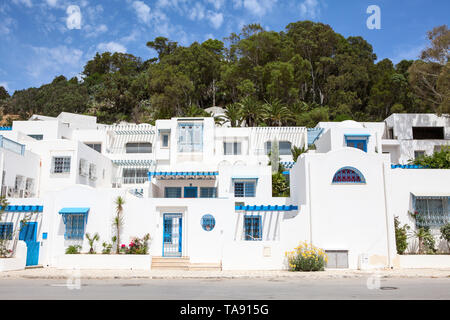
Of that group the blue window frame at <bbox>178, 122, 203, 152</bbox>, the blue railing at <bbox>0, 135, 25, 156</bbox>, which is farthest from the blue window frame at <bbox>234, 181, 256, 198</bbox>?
the blue railing at <bbox>0, 135, 25, 156</bbox>

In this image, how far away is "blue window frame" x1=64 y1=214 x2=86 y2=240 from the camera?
21.4 m

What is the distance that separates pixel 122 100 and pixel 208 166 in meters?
37.4

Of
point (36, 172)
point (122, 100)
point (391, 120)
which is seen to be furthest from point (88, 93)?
point (391, 120)

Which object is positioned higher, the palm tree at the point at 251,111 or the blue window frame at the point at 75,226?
the palm tree at the point at 251,111

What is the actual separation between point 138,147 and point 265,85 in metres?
24.0

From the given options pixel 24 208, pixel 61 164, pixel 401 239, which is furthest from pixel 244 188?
pixel 24 208

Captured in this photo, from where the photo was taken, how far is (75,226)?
21.5 meters

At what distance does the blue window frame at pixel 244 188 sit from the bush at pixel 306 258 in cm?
898

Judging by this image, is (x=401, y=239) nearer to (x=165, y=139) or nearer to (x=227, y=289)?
(x=227, y=289)

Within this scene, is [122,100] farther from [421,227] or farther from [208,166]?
[421,227]

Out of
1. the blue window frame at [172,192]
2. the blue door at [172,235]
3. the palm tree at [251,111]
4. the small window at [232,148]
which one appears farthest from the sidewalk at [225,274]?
the palm tree at [251,111]

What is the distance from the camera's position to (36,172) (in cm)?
2889

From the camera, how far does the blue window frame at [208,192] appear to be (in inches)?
1233

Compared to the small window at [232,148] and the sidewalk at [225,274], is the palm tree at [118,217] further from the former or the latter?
the small window at [232,148]
